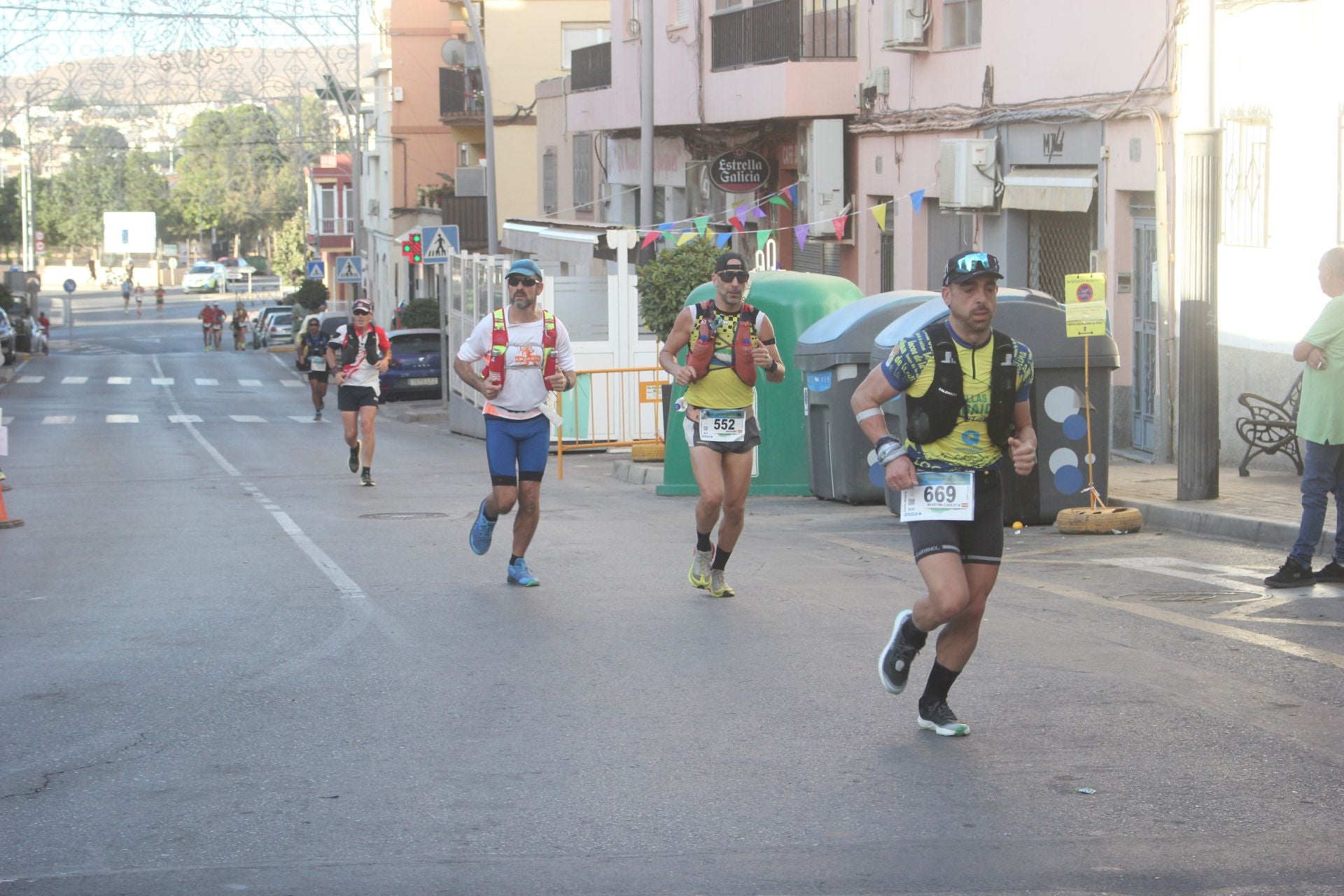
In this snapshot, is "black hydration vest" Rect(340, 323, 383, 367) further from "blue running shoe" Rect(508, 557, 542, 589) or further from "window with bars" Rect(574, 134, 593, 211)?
"window with bars" Rect(574, 134, 593, 211)

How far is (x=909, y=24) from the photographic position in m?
21.9

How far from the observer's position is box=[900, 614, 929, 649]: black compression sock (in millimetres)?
6586

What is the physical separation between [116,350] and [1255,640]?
6733cm

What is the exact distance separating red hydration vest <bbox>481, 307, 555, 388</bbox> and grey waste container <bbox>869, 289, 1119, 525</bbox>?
3452 millimetres

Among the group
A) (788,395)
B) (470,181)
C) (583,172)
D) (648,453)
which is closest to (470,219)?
(470,181)

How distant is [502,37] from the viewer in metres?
49.8

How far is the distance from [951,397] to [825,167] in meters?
18.7

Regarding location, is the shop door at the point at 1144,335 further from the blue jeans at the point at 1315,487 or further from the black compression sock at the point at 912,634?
the black compression sock at the point at 912,634

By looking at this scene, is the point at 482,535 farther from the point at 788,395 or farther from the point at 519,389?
the point at 788,395

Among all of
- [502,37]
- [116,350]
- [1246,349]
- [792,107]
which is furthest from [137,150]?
[1246,349]

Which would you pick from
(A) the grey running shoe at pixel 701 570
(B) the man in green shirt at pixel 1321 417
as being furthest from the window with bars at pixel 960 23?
(A) the grey running shoe at pixel 701 570

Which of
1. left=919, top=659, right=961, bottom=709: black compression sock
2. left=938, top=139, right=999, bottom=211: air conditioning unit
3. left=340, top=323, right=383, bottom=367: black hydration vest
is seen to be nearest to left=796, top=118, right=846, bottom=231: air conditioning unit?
left=938, top=139, right=999, bottom=211: air conditioning unit

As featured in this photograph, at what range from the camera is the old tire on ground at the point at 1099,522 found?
12789mm

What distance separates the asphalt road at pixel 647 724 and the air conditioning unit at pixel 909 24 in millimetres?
10583
